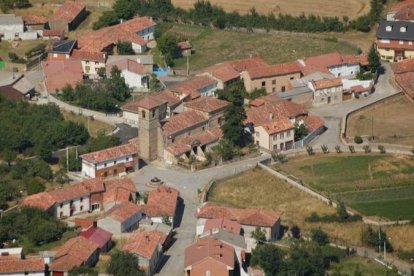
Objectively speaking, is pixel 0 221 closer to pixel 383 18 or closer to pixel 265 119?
pixel 265 119

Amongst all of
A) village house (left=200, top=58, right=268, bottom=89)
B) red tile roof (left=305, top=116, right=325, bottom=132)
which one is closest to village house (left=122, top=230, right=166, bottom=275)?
red tile roof (left=305, top=116, right=325, bottom=132)

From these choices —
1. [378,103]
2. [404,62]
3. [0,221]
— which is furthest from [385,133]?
[0,221]

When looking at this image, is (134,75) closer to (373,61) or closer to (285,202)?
(373,61)

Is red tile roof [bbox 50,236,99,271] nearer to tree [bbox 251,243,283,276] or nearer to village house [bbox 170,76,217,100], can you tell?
tree [bbox 251,243,283,276]

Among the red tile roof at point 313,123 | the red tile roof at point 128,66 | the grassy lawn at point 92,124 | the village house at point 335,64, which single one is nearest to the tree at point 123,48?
the red tile roof at point 128,66

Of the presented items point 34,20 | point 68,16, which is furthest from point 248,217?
point 68,16
